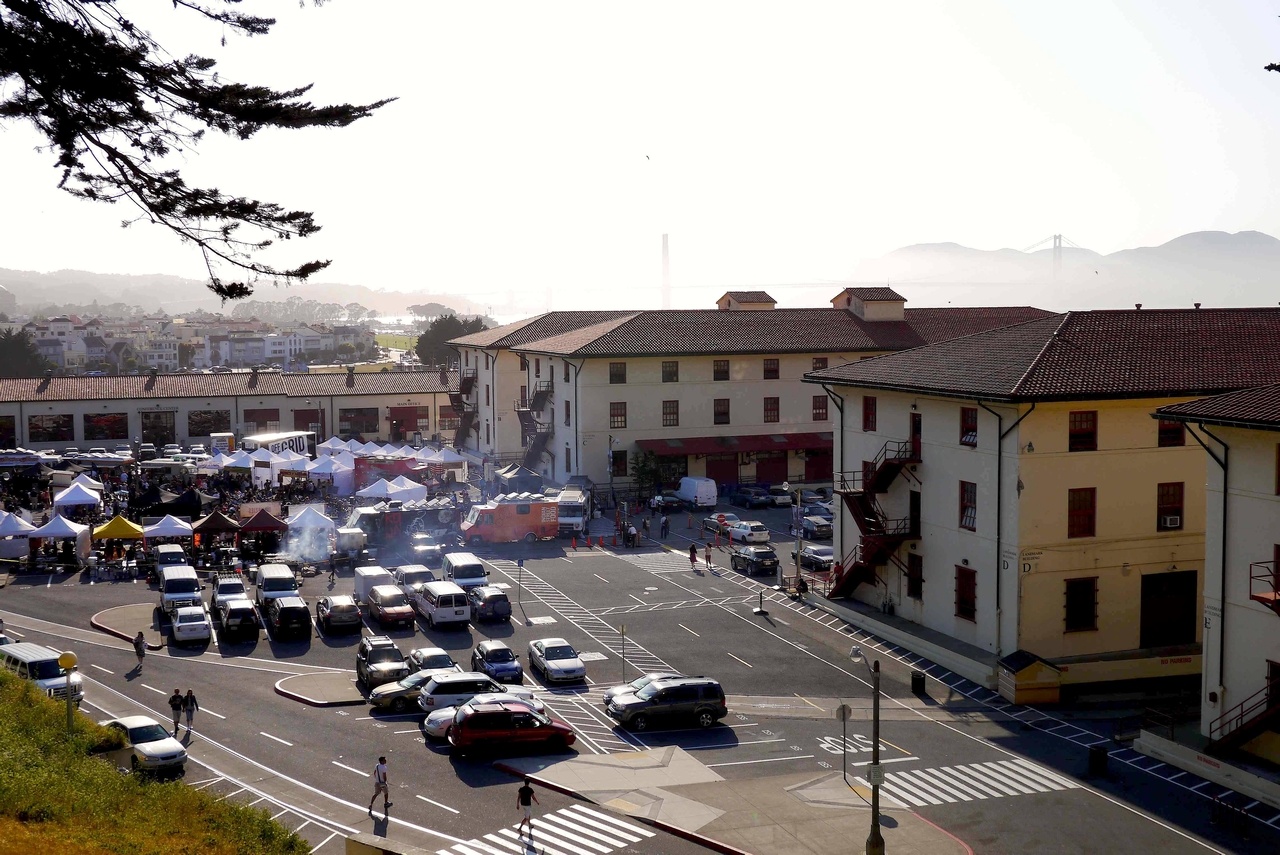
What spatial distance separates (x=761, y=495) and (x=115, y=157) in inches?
1935

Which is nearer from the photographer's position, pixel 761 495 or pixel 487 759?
pixel 487 759

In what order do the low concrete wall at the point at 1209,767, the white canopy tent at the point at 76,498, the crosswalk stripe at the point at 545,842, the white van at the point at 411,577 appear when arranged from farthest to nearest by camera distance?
the white canopy tent at the point at 76,498, the white van at the point at 411,577, the low concrete wall at the point at 1209,767, the crosswalk stripe at the point at 545,842

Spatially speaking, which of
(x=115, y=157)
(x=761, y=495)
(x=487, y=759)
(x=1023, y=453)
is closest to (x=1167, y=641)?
(x=1023, y=453)

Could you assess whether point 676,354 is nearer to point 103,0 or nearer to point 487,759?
point 487,759

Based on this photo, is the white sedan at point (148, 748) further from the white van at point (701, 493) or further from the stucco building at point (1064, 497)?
the white van at point (701, 493)

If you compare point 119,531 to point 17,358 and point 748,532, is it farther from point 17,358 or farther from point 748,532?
point 17,358

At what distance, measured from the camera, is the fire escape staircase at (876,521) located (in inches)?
1593

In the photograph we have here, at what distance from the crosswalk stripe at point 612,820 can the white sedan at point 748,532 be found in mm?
28301

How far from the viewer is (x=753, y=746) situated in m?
29.1

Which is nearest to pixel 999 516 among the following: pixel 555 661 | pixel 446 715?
pixel 555 661

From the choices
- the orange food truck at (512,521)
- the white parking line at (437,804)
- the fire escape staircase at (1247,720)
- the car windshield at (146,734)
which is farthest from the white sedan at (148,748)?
the orange food truck at (512,521)

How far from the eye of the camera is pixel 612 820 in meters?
23.9

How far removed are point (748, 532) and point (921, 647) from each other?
618 inches

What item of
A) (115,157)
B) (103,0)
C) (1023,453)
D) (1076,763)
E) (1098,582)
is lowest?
(1076,763)
